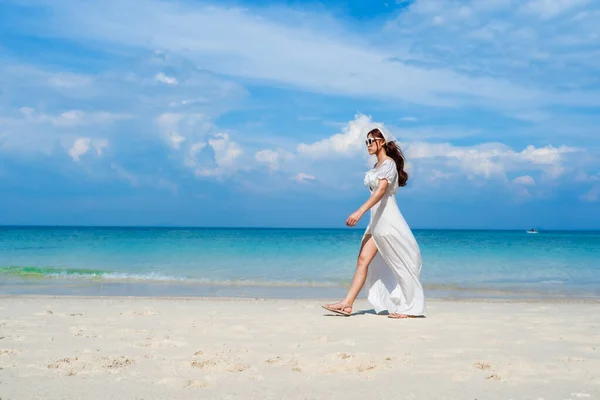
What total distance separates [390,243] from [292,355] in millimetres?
2513

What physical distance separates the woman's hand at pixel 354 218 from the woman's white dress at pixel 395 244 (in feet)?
2.40

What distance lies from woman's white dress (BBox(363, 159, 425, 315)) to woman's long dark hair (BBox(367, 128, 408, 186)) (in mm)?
114

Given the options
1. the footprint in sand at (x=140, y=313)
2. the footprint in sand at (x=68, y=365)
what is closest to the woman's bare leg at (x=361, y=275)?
the footprint in sand at (x=140, y=313)

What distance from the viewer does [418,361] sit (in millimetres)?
4742

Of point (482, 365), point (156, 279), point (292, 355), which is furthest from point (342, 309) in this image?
point (156, 279)

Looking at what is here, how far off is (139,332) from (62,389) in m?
2.20

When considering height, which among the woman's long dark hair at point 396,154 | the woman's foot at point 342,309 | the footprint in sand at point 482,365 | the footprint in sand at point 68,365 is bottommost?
the footprint in sand at point 68,365

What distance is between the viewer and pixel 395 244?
23.2ft

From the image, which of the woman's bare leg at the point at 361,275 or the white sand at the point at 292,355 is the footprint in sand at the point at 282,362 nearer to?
the white sand at the point at 292,355

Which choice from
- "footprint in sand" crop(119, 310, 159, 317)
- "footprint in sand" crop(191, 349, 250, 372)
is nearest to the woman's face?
"footprint in sand" crop(191, 349, 250, 372)

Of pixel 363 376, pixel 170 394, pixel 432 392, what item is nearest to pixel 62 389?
pixel 170 394

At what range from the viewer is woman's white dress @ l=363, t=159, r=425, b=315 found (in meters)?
7.06

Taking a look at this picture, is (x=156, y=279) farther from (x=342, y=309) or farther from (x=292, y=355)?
(x=292, y=355)

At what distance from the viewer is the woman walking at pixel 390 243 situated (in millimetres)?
7062
